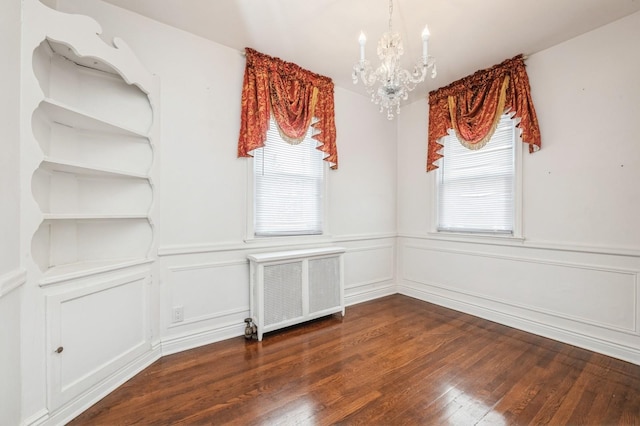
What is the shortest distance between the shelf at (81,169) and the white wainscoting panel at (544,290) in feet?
11.4

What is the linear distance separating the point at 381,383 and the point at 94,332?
1.96m

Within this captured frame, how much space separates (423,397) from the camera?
1.78 m

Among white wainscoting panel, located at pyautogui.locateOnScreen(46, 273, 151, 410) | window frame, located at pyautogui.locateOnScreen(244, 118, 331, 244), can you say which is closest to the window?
window frame, located at pyautogui.locateOnScreen(244, 118, 331, 244)

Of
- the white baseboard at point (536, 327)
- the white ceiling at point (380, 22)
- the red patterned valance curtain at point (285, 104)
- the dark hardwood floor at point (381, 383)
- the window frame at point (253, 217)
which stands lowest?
the dark hardwood floor at point (381, 383)

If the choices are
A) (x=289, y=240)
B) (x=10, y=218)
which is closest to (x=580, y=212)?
(x=289, y=240)

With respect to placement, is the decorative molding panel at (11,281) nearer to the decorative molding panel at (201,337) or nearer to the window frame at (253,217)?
the decorative molding panel at (201,337)

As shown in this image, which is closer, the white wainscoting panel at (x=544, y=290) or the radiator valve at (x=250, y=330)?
the white wainscoting panel at (x=544, y=290)

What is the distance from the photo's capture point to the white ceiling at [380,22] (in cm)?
208

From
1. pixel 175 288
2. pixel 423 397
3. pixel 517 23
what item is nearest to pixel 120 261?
pixel 175 288

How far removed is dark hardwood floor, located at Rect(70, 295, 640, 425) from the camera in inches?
63.4

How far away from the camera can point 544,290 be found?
269cm

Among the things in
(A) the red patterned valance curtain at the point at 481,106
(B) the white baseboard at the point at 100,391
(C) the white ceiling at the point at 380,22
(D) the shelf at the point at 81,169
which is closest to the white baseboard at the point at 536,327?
(A) the red patterned valance curtain at the point at 481,106

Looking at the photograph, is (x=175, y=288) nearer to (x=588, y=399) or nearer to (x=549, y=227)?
(x=588, y=399)

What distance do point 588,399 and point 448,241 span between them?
1.93 m
